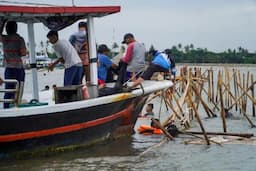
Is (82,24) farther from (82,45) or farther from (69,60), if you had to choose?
(69,60)

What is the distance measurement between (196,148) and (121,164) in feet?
7.56

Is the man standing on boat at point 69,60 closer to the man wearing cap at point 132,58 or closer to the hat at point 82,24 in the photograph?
the hat at point 82,24

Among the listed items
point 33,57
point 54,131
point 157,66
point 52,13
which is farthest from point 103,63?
point 54,131

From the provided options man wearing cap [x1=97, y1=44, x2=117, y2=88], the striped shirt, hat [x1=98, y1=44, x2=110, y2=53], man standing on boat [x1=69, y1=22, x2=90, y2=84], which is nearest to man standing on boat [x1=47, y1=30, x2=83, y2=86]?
man standing on boat [x1=69, y1=22, x2=90, y2=84]

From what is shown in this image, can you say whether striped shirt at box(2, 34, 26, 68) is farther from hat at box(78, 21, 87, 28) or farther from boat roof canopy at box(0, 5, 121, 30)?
hat at box(78, 21, 87, 28)

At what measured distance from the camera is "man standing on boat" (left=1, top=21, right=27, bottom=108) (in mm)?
11094

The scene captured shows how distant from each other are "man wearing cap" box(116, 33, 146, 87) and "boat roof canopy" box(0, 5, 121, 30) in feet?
5.11

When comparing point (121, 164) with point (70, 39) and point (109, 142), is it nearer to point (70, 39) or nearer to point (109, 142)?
point (109, 142)

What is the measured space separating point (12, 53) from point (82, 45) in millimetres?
1694

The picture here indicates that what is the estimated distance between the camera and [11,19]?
1139 centimetres

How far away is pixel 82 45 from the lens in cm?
1232

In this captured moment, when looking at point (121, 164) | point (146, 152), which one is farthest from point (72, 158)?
point (146, 152)

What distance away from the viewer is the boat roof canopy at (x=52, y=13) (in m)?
10.1

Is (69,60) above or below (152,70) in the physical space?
above
